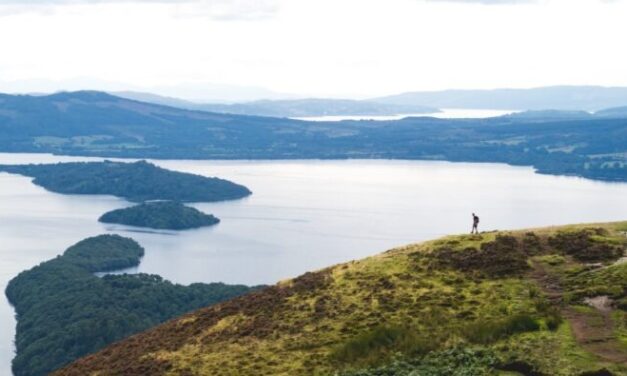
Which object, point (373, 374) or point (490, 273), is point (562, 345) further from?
point (490, 273)

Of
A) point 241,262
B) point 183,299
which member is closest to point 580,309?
point 183,299

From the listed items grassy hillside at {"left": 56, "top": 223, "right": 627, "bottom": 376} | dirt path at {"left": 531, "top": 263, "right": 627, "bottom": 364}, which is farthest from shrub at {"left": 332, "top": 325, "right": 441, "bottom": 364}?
dirt path at {"left": 531, "top": 263, "right": 627, "bottom": 364}

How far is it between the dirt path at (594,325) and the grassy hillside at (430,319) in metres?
0.06

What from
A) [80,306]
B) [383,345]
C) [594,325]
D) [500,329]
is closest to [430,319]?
[383,345]

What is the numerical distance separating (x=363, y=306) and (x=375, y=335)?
11.6 feet

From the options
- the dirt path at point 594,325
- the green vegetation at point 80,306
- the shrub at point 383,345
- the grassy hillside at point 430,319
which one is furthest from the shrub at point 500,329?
the green vegetation at point 80,306

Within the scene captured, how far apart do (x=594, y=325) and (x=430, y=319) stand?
19.6ft

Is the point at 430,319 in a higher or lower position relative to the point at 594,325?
lower

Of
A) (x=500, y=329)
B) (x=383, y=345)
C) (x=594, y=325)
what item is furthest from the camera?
(x=383, y=345)

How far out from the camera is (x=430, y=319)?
106 feet

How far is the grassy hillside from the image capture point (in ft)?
91.5

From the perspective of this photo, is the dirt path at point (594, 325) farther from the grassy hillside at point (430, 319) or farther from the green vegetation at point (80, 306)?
the green vegetation at point (80, 306)

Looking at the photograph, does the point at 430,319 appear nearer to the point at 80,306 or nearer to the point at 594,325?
the point at 594,325

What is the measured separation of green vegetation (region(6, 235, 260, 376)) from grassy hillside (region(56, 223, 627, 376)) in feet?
225
